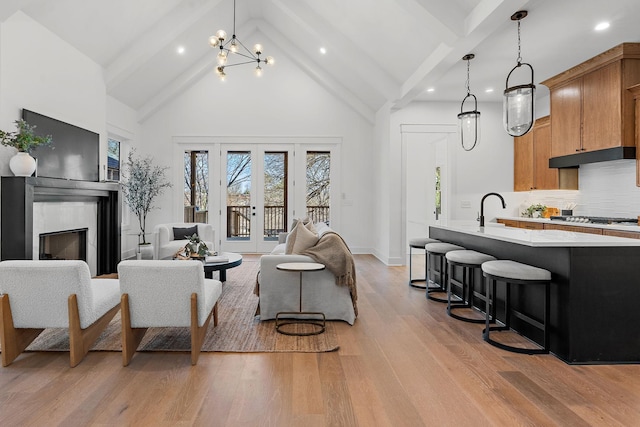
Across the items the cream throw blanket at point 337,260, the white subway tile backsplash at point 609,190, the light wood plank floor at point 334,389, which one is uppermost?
the white subway tile backsplash at point 609,190

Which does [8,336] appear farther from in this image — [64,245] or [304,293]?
[64,245]

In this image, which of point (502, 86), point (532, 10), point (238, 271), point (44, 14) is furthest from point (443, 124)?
point (44, 14)

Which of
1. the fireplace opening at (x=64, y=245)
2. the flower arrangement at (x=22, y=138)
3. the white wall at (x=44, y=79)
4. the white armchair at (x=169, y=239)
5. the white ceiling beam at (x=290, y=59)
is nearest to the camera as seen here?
the flower arrangement at (x=22, y=138)

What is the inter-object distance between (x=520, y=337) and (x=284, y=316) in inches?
81.6

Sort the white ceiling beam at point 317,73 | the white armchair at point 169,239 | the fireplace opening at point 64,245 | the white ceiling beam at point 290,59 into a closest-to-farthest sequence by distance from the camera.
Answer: the fireplace opening at point 64,245, the white armchair at point 169,239, the white ceiling beam at point 290,59, the white ceiling beam at point 317,73

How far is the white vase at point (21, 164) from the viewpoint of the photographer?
4180 mm

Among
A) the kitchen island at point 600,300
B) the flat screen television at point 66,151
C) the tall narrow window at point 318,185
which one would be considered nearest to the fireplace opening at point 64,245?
the flat screen television at point 66,151

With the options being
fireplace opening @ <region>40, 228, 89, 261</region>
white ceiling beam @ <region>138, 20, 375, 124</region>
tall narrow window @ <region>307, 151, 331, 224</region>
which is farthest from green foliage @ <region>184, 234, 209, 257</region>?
white ceiling beam @ <region>138, 20, 375, 124</region>

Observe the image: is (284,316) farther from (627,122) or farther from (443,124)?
(443,124)

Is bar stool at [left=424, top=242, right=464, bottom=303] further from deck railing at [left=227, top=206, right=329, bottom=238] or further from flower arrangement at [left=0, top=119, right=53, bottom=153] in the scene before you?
flower arrangement at [left=0, top=119, right=53, bottom=153]

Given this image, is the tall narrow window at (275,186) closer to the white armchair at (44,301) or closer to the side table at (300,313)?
the side table at (300,313)

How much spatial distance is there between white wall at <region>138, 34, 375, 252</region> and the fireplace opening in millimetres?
2588

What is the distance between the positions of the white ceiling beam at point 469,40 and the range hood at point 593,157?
2146 mm

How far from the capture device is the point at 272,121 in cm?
846
